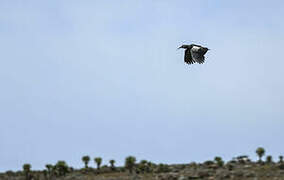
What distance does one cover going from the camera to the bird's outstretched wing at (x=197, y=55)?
2634 centimetres

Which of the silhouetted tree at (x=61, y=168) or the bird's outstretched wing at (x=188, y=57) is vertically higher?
the bird's outstretched wing at (x=188, y=57)

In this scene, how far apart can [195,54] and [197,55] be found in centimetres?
13

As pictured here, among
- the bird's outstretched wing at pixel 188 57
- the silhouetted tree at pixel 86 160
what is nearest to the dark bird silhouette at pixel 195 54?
the bird's outstretched wing at pixel 188 57

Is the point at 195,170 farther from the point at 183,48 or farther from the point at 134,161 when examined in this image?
the point at 183,48

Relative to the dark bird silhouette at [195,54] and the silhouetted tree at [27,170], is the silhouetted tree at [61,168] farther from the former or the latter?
the dark bird silhouette at [195,54]

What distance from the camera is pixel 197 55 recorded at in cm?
2659

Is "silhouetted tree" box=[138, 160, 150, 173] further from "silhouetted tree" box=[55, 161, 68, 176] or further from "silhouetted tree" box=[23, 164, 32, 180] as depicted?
"silhouetted tree" box=[23, 164, 32, 180]

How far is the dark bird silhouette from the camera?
26.4m

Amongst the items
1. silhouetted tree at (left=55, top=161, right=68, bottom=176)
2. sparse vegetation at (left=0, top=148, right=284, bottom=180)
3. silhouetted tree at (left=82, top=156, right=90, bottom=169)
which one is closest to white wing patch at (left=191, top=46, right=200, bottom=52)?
sparse vegetation at (left=0, top=148, right=284, bottom=180)

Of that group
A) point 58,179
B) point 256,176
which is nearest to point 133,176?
point 58,179

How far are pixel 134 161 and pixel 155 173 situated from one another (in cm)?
133

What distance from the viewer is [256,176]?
3069 centimetres

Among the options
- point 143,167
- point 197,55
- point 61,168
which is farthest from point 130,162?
point 197,55

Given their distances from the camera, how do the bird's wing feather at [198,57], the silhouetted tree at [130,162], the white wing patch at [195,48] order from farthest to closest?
the silhouetted tree at [130,162] < the white wing patch at [195,48] < the bird's wing feather at [198,57]
